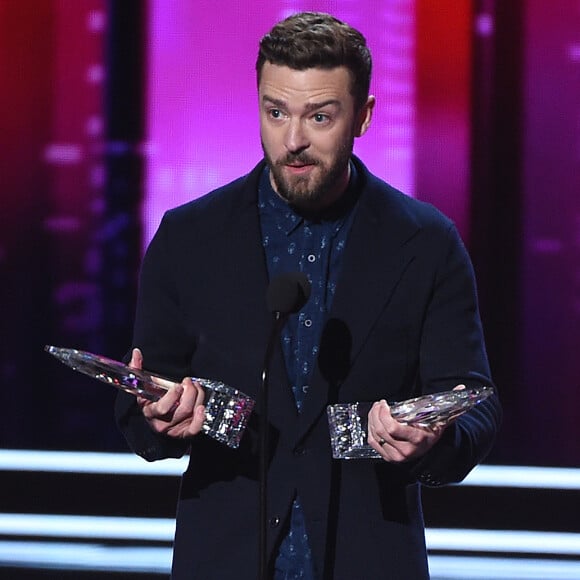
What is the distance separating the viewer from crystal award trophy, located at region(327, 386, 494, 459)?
1.31 m

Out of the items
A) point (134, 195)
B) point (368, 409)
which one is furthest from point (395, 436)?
point (134, 195)

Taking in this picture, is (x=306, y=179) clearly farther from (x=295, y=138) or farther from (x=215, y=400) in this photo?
(x=215, y=400)

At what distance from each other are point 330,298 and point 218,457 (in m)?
0.27

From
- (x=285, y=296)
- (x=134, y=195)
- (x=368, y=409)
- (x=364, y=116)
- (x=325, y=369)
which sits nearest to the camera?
(x=285, y=296)

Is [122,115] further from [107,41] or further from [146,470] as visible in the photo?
[146,470]

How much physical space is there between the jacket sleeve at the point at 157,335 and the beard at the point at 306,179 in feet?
0.62

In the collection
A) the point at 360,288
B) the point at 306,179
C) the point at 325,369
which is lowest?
the point at 325,369

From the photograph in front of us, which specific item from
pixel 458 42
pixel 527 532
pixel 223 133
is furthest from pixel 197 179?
pixel 527 532

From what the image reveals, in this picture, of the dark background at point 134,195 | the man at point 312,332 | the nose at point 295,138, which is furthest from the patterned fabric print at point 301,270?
the dark background at point 134,195

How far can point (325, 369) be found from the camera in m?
1.54

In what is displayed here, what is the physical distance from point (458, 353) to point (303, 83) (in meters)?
0.43

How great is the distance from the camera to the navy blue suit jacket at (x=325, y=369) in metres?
1.52

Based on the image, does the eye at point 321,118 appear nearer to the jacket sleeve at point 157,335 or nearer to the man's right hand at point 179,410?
the jacket sleeve at point 157,335

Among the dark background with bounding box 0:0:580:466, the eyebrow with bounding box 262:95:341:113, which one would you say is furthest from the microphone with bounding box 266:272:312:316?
the dark background with bounding box 0:0:580:466
